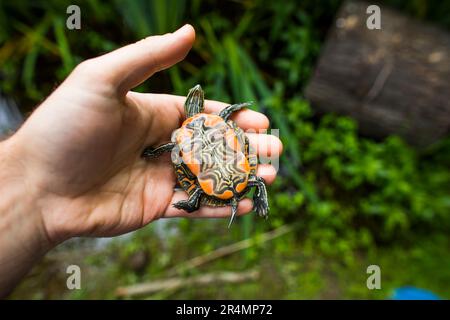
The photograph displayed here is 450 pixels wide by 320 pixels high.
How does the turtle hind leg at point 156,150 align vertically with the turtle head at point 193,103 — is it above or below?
below

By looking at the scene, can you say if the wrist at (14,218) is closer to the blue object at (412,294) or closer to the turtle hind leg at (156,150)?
the turtle hind leg at (156,150)

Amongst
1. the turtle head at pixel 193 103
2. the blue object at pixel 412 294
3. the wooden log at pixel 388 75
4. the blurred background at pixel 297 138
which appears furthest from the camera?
the wooden log at pixel 388 75

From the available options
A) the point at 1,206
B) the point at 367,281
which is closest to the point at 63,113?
the point at 1,206

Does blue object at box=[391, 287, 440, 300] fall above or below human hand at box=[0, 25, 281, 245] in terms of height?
below

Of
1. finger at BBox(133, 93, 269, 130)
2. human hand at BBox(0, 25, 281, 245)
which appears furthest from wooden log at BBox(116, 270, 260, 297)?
finger at BBox(133, 93, 269, 130)

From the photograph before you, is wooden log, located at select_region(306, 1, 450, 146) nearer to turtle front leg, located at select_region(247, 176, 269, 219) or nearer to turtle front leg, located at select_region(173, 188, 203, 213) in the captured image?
turtle front leg, located at select_region(247, 176, 269, 219)

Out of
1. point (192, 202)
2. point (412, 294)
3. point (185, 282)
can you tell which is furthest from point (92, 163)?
point (412, 294)

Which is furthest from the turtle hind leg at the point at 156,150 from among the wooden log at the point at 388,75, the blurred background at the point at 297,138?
the wooden log at the point at 388,75
